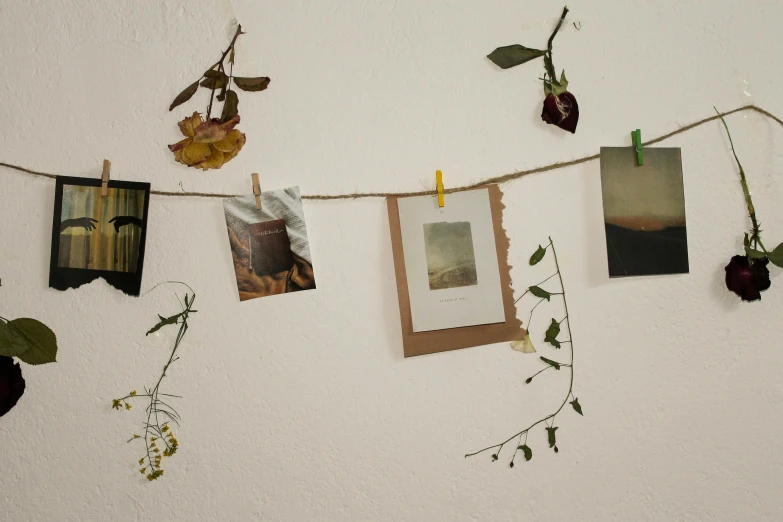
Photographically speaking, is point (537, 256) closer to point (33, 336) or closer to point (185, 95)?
point (185, 95)

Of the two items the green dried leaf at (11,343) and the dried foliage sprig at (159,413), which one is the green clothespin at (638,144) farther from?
the green dried leaf at (11,343)

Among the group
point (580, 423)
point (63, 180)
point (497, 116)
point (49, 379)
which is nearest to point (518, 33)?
point (497, 116)

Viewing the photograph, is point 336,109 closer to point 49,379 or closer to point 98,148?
point 98,148

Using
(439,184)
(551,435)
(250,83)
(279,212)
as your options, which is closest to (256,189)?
(279,212)

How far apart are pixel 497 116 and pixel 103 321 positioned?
0.72 meters

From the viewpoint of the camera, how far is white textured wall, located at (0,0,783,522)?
34.9 inches

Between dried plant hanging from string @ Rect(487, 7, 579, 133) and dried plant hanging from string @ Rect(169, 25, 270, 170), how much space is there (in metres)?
0.39

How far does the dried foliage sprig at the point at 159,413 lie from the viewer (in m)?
0.88

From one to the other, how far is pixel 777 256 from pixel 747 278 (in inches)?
2.4

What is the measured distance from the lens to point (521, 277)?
0.92 m

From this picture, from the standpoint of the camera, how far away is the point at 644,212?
920mm

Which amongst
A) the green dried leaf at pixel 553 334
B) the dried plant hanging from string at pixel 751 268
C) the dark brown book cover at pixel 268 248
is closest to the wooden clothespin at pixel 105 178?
the dark brown book cover at pixel 268 248

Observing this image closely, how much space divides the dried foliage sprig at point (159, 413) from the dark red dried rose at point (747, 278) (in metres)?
0.88

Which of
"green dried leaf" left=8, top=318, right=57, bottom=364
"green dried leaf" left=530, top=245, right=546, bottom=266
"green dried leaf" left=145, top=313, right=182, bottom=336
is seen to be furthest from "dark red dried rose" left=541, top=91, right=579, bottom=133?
"green dried leaf" left=8, top=318, right=57, bottom=364
